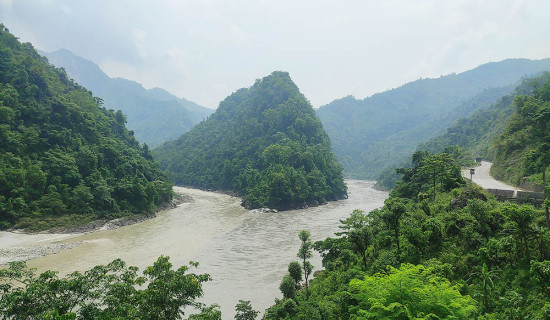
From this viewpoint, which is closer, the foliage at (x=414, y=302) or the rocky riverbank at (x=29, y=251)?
the foliage at (x=414, y=302)

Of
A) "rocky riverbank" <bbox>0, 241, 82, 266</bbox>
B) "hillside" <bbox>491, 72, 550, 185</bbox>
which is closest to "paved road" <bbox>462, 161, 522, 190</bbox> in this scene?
"hillside" <bbox>491, 72, 550, 185</bbox>

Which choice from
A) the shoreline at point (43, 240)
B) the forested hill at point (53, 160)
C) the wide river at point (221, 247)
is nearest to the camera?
the wide river at point (221, 247)

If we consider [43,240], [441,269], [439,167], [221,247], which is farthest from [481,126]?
[43,240]

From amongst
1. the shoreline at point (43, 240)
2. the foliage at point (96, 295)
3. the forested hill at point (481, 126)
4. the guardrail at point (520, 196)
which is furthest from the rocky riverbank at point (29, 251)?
the forested hill at point (481, 126)

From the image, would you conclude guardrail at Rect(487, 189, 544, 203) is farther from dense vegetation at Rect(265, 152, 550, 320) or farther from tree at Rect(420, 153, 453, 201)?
tree at Rect(420, 153, 453, 201)

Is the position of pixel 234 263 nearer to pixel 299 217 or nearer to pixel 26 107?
pixel 299 217

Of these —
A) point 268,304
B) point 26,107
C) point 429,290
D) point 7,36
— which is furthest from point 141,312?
point 7,36

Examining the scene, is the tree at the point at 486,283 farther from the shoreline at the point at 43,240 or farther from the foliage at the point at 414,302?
the shoreline at the point at 43,240

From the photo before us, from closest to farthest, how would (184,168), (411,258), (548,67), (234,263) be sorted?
(411,258), (234,263), (184,168), (548,67)
